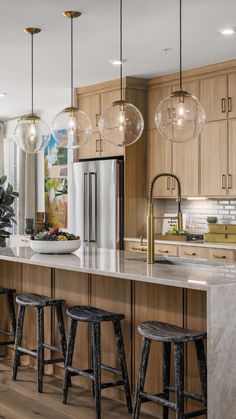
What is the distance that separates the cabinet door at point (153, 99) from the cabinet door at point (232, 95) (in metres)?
0.89

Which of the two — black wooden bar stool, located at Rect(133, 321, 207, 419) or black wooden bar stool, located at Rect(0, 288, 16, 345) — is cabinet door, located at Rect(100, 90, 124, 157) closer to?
black wooden bar stool, located at Rect(0, 288, 16, 345)

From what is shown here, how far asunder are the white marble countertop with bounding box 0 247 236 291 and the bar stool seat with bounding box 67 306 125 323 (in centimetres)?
31

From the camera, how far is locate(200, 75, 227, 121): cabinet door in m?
6.45

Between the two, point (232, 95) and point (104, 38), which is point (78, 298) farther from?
point (232, 95)

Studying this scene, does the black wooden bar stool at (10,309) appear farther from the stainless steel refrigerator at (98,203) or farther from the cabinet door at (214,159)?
the cabinet door at (214,159)

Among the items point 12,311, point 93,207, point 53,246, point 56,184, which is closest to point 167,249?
point 93,207

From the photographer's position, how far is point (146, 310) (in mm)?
4027

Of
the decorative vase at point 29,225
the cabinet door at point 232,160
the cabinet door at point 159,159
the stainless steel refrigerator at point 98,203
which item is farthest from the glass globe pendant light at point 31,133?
the decorative vase at point 29,225

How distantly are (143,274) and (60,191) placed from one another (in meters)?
6.07

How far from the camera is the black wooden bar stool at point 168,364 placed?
3.32 m

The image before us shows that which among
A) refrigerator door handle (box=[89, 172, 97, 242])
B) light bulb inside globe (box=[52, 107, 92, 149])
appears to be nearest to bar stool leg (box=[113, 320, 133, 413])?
light bulb inside globe (box=[52, 107, 92, 149])

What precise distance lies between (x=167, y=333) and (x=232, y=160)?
3.27m

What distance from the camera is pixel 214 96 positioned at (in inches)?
257

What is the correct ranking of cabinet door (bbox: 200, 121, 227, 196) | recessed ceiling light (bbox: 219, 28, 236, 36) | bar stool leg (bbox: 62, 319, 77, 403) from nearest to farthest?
bar stool leg (bbox: 62, 319, 77, 403)
recessed ceiling light (bbox: 219, 28, 236, 36)
cabinet door (bbox: 200, 121, 227, 196)
